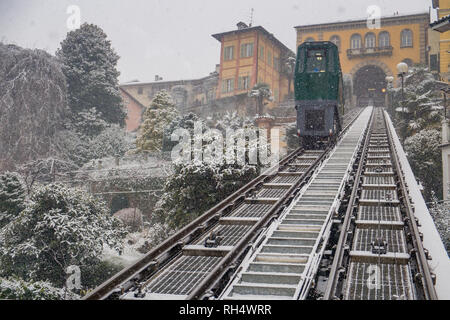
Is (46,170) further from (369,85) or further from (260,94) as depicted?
(369,85)

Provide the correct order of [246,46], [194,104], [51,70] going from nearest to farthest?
[51,70] < [246,46] < [194,104]

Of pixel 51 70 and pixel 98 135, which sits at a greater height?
pixel 51 70

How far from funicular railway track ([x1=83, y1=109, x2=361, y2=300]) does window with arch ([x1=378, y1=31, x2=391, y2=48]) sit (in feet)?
121

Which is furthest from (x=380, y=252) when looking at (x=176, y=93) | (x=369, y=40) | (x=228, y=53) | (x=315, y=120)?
(x=369, y=40)

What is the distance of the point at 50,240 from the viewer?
37.3ft

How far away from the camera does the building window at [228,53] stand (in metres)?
37.5

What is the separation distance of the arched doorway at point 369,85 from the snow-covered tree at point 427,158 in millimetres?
26814

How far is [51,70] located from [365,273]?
23662 mm

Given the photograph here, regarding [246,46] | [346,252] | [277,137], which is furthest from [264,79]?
[346,252]

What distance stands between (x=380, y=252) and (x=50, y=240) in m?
8.54

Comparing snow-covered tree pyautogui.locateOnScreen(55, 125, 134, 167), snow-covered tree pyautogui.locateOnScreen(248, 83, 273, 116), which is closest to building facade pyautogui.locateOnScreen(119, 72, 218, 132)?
snow-covered tree pyautogui.locateOnScreen(248, 83, 273, 116)

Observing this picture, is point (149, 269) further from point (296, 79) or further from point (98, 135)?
point (98, 135)

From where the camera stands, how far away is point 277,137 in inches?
1030
